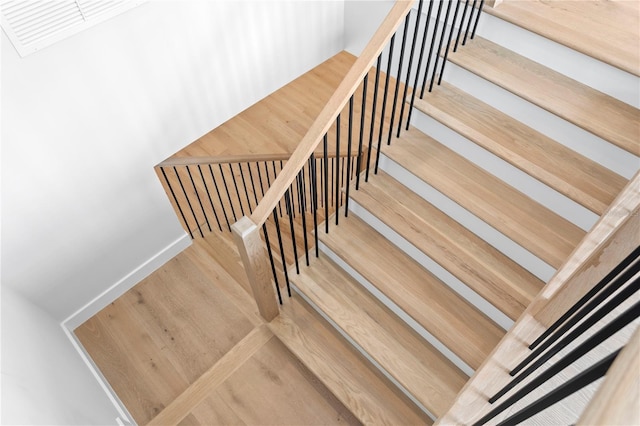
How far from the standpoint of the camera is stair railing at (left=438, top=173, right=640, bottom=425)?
0.70 meters

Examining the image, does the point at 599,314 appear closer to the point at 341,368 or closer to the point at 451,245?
the point at 451,245

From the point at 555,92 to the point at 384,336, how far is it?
150cm

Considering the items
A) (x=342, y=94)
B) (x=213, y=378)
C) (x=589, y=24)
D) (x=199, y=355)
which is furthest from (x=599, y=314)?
(x=199, y=355)

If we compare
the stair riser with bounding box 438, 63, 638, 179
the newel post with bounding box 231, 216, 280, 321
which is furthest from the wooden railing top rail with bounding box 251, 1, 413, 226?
the stair riser with bounding box 438, 63, 638, 179

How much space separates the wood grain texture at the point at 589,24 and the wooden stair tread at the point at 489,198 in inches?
28.5

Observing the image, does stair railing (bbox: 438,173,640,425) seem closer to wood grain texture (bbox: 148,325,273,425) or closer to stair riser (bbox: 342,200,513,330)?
stair riser (bbox: 342,200,513,330)

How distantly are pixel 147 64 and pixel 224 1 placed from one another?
697mm

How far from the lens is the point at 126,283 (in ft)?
10.5

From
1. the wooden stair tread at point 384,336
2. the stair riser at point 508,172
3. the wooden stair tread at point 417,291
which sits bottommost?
the wooden stair tread at point 384,336

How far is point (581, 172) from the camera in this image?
6.59ft

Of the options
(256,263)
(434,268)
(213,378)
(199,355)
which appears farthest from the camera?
(199,355)

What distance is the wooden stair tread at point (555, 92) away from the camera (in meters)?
1.93

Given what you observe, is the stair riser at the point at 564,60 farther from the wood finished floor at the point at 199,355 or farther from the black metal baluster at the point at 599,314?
the wood finished floor at the point at 199,355

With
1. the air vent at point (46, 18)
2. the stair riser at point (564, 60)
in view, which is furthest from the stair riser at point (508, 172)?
the air vent at point (46, 18)
